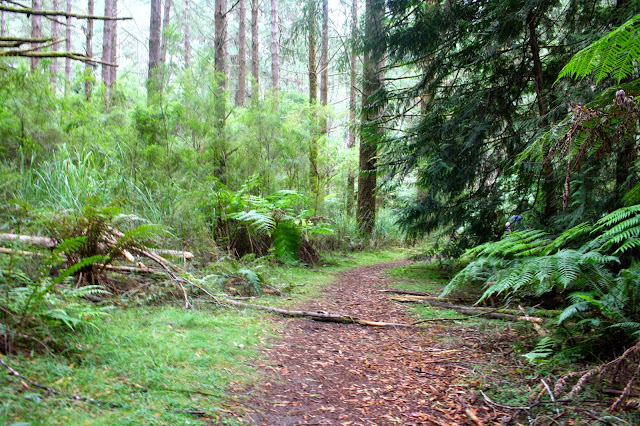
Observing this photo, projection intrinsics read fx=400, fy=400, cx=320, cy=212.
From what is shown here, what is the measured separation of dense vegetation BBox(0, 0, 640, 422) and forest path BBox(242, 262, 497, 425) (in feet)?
2.21

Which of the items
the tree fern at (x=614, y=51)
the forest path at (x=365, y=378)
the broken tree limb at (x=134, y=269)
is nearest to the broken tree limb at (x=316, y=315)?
the forest path at (x=365, y=378)

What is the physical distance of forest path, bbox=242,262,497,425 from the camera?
2436mm

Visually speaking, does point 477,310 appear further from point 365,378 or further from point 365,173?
point 365,173

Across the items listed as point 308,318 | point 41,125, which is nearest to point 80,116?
point 41,125

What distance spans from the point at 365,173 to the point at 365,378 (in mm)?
5402

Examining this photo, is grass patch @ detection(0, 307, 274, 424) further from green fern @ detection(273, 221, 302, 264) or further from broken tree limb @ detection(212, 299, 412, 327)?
green fern @ detection(273, 221, 302, 264)

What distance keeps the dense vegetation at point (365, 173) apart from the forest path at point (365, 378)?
673 mm

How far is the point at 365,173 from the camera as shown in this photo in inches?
315

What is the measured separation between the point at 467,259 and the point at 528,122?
364 centimetres

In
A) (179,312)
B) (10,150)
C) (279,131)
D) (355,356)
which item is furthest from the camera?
(279,131)

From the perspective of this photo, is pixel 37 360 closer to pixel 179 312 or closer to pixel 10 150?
pixel 179 312

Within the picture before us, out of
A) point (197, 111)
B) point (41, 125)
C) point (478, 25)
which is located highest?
point (478, 25)

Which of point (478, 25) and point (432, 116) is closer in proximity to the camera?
point (478, 25)

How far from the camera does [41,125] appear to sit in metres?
5.68
